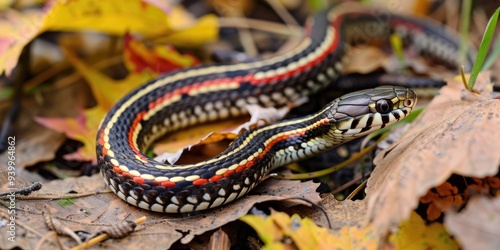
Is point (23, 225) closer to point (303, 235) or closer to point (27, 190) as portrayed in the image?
point (27, 190)

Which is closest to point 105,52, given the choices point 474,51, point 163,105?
point 163,105

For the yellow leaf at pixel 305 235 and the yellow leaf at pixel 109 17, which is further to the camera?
the yellow leaf at pixel 109 17

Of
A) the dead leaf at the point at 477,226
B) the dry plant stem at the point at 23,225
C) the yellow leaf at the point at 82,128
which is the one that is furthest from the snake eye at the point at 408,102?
the dry plant stem at the point at 23,225

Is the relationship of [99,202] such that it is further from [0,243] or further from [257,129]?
[257,129]

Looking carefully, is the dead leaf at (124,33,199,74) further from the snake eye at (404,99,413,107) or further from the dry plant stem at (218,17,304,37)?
the snake eye at (404,99,413,107)

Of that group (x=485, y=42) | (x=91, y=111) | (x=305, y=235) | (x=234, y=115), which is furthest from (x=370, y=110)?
(x=91, y=111)

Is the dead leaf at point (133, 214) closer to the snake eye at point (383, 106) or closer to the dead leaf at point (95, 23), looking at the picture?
the snake eye at point (383, 106)

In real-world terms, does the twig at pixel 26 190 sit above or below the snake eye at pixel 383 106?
below

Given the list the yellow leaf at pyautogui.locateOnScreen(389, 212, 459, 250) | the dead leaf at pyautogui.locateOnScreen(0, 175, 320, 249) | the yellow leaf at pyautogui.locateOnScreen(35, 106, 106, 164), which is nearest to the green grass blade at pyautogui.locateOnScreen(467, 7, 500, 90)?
the yellow leaf at pyautogui.locateOnScreen(389, 212, 459, 250)
